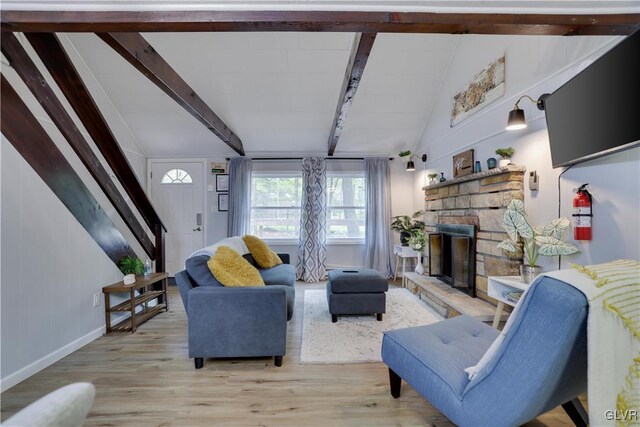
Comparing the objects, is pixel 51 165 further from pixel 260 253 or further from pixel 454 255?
pixel 454 255

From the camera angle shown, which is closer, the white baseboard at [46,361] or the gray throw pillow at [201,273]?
the white baseboard at [46,361]

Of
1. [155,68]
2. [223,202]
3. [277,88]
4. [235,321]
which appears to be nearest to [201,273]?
[235,321]

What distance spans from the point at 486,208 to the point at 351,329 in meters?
1.86

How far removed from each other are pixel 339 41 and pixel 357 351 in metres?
3.24

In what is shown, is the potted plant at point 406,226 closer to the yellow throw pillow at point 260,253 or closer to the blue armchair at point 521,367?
the yellow throw pillow at point 260,253

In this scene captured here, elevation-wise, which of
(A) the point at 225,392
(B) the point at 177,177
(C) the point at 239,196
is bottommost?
(A) the point at 225,392

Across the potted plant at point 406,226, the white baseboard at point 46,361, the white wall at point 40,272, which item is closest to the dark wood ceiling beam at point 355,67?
the potted plant at point 406,226

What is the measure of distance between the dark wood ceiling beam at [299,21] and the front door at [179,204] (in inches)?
141

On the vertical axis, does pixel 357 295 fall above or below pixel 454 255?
below

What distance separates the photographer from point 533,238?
216 centimetres

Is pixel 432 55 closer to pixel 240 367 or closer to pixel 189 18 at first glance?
pixel 189 18

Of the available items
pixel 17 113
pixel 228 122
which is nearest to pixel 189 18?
pixel 17 113

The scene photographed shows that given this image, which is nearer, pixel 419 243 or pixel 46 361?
pixel 46 361

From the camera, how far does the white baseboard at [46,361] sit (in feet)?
6.07
